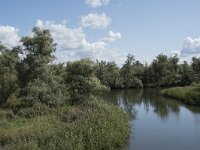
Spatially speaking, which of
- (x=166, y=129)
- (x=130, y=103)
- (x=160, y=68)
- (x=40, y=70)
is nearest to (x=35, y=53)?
(x=40, y=70)

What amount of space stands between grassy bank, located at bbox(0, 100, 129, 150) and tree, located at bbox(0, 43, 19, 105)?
6.94 meters

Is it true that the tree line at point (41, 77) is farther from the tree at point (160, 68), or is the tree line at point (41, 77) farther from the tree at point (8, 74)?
the tree at point (160, 68)

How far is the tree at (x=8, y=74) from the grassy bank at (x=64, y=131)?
22.8 ft

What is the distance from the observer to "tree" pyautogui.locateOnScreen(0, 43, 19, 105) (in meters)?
35.4

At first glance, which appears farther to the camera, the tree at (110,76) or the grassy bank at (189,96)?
the tree at (110,76)

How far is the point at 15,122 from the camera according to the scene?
26.0 meters

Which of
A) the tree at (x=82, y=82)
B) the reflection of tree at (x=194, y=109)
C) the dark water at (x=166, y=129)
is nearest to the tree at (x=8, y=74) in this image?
the tree at (x=82, y=82)

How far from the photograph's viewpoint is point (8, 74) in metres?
35.6

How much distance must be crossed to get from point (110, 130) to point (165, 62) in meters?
78.1

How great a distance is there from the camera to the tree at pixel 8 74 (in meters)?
35.4

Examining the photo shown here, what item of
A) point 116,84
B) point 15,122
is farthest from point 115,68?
point 15,122

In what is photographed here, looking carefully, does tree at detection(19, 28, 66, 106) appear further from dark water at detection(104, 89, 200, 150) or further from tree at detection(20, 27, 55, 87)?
dark water at detection(104, 89, 200, 150)

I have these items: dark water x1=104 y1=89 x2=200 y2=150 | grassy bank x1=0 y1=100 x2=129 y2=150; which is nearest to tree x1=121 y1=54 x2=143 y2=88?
dark water x1=104 y1=89 x2=200 y2=150

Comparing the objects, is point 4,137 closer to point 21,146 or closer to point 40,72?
point 21,146
